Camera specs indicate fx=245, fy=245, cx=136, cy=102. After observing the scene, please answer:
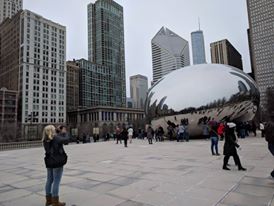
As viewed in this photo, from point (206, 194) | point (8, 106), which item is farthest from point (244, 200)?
point (8, 106)

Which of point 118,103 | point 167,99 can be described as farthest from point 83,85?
point 167,99

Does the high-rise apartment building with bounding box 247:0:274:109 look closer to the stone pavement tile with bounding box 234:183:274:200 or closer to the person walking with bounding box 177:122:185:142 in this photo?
the person walking with bounding box 177:122:185:142

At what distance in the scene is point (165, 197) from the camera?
523 centimetres

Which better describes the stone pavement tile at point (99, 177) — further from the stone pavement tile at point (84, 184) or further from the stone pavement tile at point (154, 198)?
the stone pavement tile at point (154, 198)

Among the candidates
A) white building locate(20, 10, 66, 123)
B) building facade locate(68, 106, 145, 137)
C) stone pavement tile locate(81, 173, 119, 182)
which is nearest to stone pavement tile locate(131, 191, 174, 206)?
stone pavement tile locate(81, 173, 119, 182)

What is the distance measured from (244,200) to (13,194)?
5.26m

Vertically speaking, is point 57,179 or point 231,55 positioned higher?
point 231,55

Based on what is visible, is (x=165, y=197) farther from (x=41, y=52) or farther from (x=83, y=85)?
(x=83, y=85)

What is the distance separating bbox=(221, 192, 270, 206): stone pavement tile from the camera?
4664 millimetres

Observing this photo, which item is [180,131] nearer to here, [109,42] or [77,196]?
[77,196]

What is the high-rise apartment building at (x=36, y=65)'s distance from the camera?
113m

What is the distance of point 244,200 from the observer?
4855 mm

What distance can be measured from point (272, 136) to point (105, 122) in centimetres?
11030

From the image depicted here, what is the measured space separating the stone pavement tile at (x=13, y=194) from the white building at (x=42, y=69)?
10982 cm
